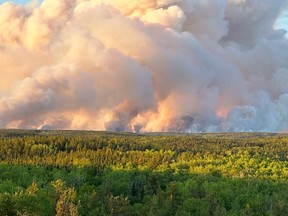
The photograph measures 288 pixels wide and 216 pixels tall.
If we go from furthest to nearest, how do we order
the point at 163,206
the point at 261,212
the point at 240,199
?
the point at 240,199 < the point at 261,212 < the point at 163,206

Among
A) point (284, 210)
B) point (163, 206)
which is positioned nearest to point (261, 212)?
point (284, 210)

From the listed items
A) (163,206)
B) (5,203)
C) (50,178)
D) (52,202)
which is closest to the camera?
(5,203)

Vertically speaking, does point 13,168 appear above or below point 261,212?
above

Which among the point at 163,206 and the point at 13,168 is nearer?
the point at 163,206

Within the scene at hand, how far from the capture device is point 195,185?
6949 inches

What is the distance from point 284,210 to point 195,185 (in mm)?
59275

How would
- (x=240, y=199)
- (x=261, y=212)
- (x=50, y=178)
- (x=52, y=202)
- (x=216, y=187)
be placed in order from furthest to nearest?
(x=50, y=178)
(x=216, y=187)
(x=240, y=199)
(x=261, y=212)
(x=52, y=202)

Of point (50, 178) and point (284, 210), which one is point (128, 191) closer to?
point (50, 178)

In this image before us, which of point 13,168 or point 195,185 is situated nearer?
point 195,185

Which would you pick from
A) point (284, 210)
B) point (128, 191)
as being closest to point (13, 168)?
point (128, 191)

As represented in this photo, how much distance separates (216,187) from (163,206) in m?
59.7

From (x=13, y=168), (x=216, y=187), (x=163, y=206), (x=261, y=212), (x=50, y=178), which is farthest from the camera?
(x=13, y=168)

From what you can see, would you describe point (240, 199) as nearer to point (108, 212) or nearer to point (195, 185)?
point (195, 185)

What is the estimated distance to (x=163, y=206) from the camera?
120 meters
